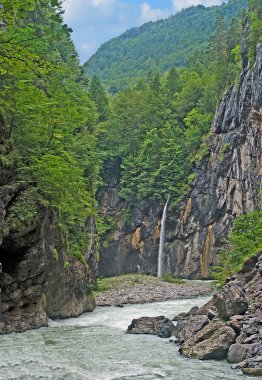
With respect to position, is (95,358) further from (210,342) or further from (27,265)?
(27,265)

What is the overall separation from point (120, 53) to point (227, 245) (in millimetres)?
141673

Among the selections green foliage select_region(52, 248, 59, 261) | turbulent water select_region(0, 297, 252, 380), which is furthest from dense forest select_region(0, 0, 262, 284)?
turbulent water select_region(0, 297, 252, 380)

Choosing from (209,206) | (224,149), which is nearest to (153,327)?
(209,206)

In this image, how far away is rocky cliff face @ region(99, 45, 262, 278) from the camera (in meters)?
38.2

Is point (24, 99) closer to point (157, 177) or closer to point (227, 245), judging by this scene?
point (227, 245)

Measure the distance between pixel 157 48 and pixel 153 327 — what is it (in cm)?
15228

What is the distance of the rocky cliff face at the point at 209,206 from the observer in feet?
125

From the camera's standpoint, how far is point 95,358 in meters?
12.2

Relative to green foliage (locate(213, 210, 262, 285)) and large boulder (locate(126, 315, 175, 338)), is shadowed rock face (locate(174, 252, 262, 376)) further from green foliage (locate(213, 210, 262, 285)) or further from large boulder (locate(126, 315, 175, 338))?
green foliage (locate(213, 210, 262, 285))

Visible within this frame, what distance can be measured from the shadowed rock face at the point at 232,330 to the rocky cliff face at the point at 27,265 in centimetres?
583

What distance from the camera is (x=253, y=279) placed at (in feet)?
52.9

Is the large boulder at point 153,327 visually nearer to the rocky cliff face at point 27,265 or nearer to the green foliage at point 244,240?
Answer: the rocky cliff face at point 27,265

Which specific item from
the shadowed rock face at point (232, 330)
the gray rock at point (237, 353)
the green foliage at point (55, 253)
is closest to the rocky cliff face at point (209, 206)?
the green foliage at point (55, 253)

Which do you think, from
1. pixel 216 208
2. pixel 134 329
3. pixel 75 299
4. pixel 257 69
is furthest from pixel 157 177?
pixel 134 329
